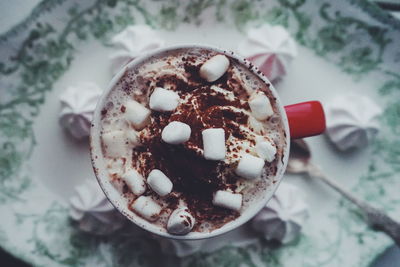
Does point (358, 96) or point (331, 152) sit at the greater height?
point (358, 96)

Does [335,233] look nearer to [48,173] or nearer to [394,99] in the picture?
[394,99]

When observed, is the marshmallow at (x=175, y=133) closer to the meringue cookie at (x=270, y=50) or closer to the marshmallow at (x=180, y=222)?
the marshmallow at (x=180, y=222)

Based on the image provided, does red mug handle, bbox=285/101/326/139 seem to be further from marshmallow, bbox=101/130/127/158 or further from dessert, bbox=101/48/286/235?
marshmallow, bbox=101/130/127/158

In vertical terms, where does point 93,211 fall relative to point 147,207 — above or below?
below

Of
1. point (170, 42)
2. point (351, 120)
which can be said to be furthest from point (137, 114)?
point (351, 120)

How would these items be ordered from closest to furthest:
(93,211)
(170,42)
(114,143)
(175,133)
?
(175,133)
(114,143)
(93,211)
(170,42)

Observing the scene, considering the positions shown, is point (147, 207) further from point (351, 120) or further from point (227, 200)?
point (351, 120)

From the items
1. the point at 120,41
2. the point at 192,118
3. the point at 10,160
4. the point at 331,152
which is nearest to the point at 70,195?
the point at 10,160
